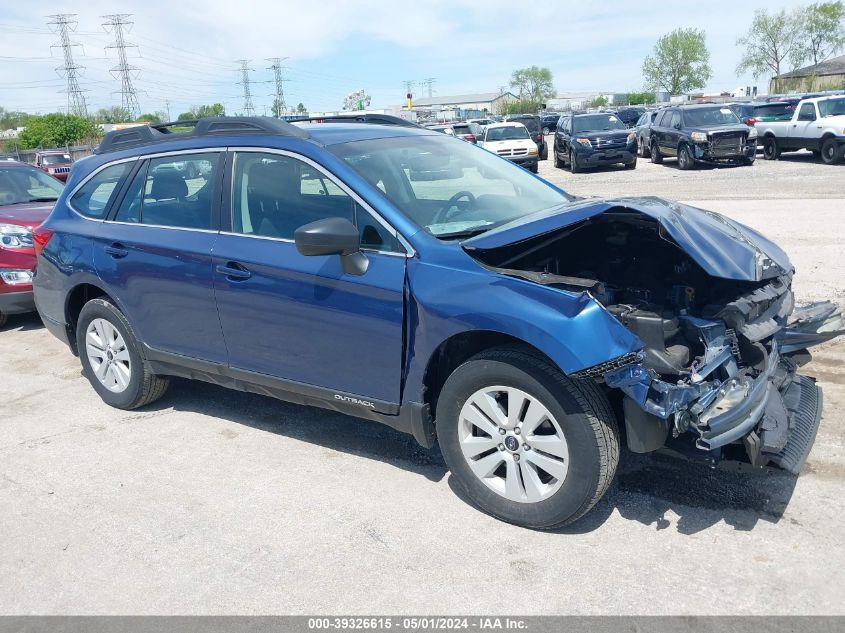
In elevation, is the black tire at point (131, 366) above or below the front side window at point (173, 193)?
below

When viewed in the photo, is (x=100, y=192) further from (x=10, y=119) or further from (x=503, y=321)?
(x=10, y=119)

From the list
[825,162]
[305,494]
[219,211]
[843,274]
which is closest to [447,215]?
[219,211]

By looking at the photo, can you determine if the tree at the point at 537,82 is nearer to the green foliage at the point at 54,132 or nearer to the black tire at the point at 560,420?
the green foliage at the point at 54,132

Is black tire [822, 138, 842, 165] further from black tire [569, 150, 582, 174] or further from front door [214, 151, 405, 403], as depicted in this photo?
front door [214, 151, 405, 403]

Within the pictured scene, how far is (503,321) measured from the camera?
11.1 ft

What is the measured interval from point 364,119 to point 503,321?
282 centimetres

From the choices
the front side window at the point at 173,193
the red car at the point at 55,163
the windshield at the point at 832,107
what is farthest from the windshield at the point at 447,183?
the red car at the point at 55,163

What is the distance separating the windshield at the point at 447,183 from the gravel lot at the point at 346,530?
142cm

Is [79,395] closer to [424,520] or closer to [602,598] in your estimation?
[424,520]

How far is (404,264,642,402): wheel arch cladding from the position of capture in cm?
319

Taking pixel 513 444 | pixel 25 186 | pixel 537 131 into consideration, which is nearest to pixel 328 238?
pixel 513 444

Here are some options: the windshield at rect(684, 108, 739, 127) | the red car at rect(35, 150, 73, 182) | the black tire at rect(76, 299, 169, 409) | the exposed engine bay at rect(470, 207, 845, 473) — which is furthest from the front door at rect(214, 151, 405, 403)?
the red car at rect(35, 150, 73, 182)

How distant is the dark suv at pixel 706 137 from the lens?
2108 centimetres

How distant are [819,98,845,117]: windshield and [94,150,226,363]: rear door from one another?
20.7 meters
